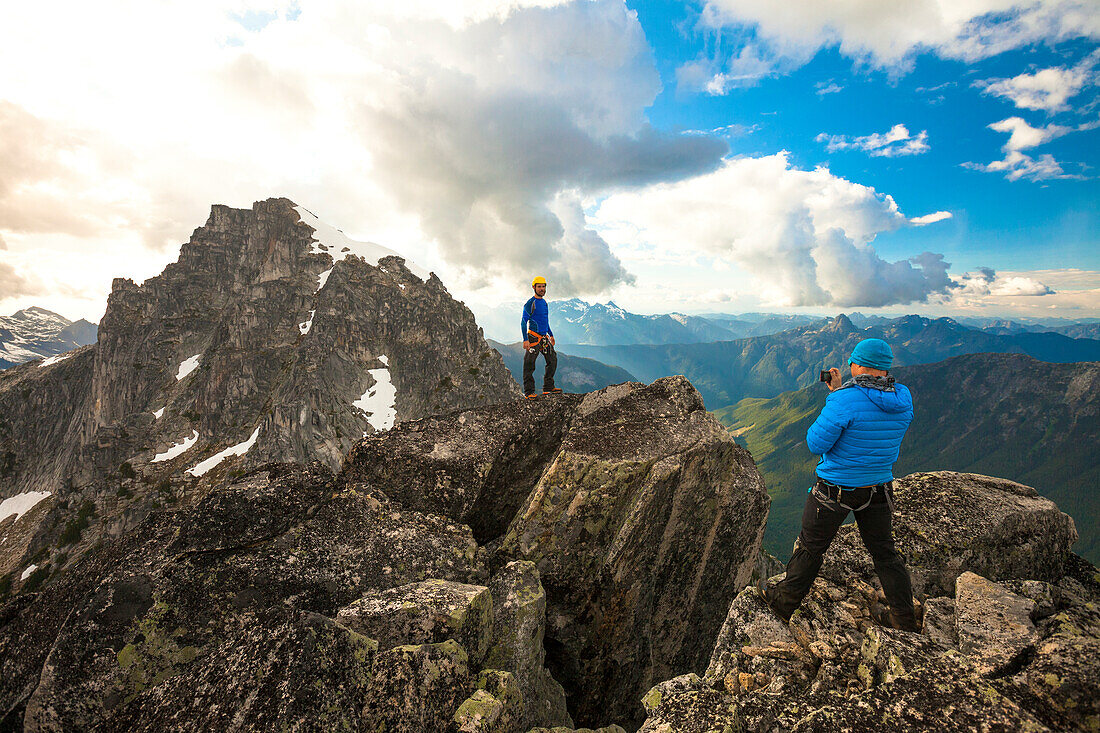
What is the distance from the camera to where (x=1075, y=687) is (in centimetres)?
589

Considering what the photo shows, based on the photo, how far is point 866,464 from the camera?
8.84 meters

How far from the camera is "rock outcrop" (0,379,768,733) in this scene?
24.4 ft

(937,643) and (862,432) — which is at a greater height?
(862,432)

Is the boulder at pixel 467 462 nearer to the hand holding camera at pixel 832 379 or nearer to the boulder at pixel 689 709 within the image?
the boulder at pixel 689 709

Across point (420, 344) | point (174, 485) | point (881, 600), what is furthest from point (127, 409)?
point (881, 600)

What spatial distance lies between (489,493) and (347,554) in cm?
452

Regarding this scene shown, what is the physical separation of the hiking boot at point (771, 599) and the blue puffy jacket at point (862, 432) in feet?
11.4

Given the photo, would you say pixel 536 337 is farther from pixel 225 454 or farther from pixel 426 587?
pixel 225 454

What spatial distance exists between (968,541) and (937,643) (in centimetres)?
448

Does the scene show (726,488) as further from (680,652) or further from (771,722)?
(771,722)

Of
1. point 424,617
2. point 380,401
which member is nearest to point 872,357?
point 424,617

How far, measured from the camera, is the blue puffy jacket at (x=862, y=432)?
8648mm

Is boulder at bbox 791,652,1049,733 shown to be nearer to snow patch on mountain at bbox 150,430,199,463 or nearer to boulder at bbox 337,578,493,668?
boulder at bbox 337,578,493,668

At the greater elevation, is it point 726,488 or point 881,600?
point 726,488
